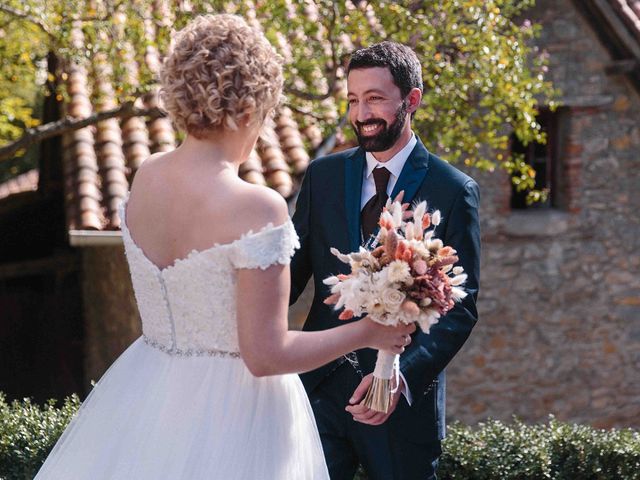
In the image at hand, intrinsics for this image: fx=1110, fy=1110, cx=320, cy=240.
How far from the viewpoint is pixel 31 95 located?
1777 centimetres

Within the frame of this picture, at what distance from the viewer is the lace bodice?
2430 mm

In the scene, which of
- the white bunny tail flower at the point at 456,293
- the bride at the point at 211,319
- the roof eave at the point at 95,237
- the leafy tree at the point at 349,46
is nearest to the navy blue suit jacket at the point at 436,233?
the white bunny tail flower at the point at 456,293

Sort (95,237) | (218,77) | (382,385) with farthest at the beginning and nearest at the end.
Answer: (95,237)
(382,385)
(218,77)

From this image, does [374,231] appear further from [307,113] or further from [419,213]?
[307,113]

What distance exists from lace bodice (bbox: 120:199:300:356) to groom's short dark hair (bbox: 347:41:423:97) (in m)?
0.95

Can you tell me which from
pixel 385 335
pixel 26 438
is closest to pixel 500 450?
pixel 26 438

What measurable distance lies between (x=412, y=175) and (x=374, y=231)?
0.21 meters

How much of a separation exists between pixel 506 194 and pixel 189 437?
266 inches

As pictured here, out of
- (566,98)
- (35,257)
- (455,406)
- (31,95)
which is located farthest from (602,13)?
(31,95)

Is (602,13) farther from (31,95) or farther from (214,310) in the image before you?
(31,95)

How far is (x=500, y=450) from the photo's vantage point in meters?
4.71

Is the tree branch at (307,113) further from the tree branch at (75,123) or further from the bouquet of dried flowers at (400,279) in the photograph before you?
the bouquet of dried flowers at (400,279)

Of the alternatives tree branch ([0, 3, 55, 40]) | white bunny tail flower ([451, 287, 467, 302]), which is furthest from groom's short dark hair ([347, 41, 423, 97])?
tree branch ([0, 3, 55, 40])

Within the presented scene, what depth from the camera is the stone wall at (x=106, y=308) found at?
899 cm
